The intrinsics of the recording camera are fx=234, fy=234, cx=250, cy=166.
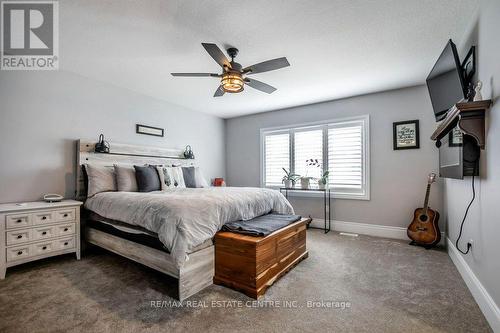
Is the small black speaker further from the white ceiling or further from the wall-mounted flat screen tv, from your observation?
the white ceiling

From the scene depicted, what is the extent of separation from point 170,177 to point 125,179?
2.18ft

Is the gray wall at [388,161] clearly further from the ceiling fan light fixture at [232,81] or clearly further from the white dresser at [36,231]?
the white dresser at [36,231]

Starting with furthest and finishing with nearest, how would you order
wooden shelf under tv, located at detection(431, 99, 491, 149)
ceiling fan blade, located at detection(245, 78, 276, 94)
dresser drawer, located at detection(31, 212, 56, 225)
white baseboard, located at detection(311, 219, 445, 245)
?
1. white baseboard, located at detection(311, 219, 445, 245)
2. ceiling fan blade, located at detection(245, 78, 276, 94)
3. dresser drawer, located at detection(31, 212, 56, 225)
4. wooden shelf under tv, located at detection(431, 99, 491, 149)

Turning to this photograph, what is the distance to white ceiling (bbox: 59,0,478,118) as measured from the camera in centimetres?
201

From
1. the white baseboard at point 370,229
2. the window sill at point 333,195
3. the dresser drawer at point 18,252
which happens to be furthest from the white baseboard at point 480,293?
the dresser drawer at point 18,252

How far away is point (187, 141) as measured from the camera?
5.01m

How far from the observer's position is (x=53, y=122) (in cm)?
319

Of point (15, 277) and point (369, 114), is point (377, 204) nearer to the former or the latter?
point (369, 114)

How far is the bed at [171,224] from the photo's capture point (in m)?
2.01

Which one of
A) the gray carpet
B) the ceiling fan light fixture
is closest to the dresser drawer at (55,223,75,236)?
the gray carpet

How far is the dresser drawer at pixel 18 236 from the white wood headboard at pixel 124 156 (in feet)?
2.67

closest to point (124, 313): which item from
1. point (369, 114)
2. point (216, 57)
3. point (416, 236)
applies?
point (216, 57)

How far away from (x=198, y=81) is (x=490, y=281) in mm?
3841

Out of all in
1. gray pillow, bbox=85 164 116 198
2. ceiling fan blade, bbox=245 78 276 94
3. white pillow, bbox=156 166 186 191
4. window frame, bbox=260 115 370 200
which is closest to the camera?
ceiling fan blade, bbox=245 78 276 94
